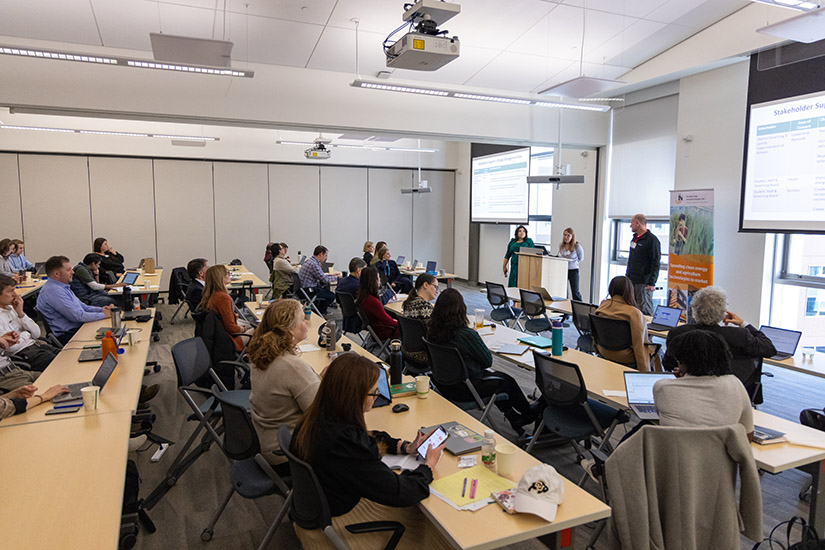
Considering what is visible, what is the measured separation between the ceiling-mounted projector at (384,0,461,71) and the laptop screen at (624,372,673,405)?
265 cm

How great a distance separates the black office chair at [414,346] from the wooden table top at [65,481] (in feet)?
7.43

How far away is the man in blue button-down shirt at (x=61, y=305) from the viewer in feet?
15.9

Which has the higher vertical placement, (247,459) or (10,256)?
(10,256)

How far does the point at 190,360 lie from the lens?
11.6ft

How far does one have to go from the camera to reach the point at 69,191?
428 inches

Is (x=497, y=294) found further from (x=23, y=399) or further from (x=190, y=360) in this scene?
(x=23, y=399)

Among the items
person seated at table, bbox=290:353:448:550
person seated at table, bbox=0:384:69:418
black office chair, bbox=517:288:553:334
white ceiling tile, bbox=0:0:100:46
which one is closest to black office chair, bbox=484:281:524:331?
black office chair, bbox=517:288:553:334

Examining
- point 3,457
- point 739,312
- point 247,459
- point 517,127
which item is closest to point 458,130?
point 517,127

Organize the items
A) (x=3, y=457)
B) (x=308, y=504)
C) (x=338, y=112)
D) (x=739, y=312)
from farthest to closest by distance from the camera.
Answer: (x=338, y=112)
(x=739, y=312)
(x=3, y=457)
(x=308, y=504)

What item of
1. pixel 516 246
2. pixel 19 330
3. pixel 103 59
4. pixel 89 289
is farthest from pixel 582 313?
pixel 89 289

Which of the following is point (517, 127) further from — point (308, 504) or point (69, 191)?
point (69, 191)

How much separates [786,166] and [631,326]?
3.70 metres

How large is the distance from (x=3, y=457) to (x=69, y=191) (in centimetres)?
1053

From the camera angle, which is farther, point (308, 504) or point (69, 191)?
point (69, 191)
